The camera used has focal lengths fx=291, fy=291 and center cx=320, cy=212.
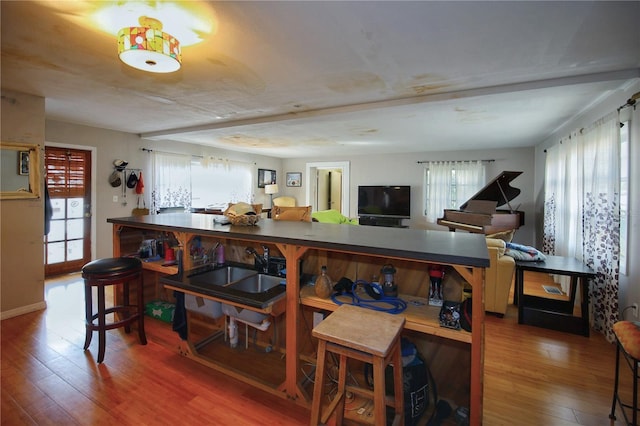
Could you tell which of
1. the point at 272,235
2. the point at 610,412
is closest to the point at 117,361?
the point at 272,235

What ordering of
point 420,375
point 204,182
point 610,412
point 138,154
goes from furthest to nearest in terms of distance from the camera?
1. point 204,182
2. point 138,154
3. point 610,412
4. point 420,375

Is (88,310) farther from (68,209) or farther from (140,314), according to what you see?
(68,209)

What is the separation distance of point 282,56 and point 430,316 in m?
1.97

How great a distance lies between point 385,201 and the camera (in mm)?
6980

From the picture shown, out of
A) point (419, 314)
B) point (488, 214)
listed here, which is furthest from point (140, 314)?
point (488, 214)

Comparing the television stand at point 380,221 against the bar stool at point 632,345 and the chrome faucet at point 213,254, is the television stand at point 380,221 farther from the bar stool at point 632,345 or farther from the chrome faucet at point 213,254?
the bar stool at point 632,345

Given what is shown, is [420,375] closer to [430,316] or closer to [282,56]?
[430,316]

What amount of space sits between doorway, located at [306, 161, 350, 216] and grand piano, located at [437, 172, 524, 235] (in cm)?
318

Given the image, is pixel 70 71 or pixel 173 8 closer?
pixel 173 8

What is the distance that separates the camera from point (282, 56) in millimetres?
2119

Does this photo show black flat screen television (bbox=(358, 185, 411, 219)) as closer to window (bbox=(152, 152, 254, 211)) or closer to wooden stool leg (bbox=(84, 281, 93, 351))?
window (bbox=(152, 152, 254, 211))

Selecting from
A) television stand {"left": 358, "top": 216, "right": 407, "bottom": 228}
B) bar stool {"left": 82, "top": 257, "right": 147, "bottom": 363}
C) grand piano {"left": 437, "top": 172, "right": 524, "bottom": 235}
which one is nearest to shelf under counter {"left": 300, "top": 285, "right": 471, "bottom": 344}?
bar stool {"left": 82, "top": 257, "right": 147, "bottom": 363}

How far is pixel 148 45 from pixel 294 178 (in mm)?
6901

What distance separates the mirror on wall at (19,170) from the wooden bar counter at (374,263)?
174 centimetres
